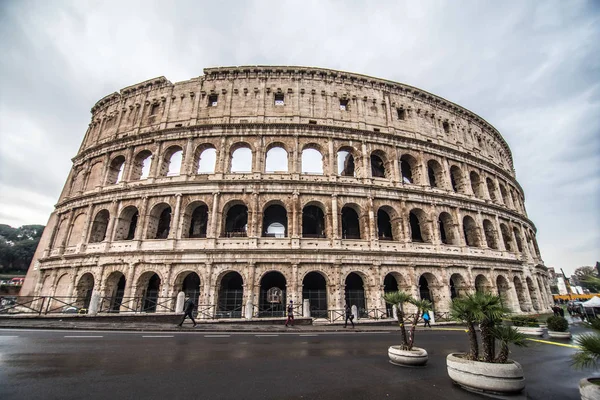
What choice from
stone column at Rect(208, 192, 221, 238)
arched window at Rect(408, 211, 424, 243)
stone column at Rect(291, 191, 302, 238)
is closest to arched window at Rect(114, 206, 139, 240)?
stone column at Rect(208, 192, 221, 238)

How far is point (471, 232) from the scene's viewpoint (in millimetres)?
22141

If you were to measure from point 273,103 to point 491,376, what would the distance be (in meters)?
21.3

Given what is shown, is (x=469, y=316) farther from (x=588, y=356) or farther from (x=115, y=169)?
(x=115, y=169)

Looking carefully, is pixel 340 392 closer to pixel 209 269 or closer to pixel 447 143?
pixel 209 269

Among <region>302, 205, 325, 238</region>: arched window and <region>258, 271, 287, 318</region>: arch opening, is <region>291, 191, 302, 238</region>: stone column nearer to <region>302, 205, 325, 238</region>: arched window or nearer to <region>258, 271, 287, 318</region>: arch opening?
<region>302, 205, 325, 238</region>: arched window

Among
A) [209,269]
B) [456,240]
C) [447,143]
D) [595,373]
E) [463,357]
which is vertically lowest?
[595,373]

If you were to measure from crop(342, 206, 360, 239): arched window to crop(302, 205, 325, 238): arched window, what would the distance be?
191 cm

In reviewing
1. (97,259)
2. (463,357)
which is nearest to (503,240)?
(463,357)

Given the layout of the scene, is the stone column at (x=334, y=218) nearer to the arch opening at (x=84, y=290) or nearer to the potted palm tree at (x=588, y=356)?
the potted palm tree at (x=588, y=356)

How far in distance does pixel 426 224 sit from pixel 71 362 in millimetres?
20996

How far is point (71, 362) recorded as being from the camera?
5914 millimetres

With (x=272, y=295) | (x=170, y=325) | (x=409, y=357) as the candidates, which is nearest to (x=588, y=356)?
(x=409, y=357)

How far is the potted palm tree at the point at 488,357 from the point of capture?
4.47 m

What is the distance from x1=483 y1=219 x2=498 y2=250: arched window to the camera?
2291 cm
